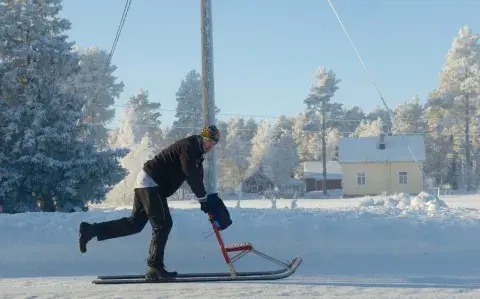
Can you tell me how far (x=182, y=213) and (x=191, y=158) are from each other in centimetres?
297

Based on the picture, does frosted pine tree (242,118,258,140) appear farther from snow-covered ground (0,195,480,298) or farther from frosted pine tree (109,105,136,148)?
snow-covered ground (0,195,480,298)

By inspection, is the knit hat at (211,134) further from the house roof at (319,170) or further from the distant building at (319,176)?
the house roof at (319,170)

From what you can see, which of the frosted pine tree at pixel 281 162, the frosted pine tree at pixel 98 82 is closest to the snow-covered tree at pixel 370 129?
the frosted pine tree at pixel 281 162

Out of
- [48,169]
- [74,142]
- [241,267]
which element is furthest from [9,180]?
[241,267]

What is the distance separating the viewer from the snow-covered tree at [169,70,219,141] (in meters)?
62.6

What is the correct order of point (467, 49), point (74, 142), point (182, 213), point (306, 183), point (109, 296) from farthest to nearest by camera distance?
point (306, 183) < point (467, 49) < point (74, 142) < point (182, 213) < point (109, 296)

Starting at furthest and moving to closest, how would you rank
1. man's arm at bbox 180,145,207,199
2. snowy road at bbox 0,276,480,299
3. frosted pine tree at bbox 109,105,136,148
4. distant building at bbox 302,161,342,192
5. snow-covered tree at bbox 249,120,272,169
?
snow-covered tree at bbox 249,120,272,169 < distant building at bbox 302,161,342,192 < frosted pine tree at bbox 109,105,136,148 < man's arm at bbox 180,145,207,199 < snowy road at bbox 0,276,480,299

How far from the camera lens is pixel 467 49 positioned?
6222cm

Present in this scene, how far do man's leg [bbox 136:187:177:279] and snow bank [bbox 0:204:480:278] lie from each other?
101cm

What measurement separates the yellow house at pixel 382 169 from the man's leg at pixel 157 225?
5287cm

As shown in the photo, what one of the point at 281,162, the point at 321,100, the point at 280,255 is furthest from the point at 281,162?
the point at 280,255

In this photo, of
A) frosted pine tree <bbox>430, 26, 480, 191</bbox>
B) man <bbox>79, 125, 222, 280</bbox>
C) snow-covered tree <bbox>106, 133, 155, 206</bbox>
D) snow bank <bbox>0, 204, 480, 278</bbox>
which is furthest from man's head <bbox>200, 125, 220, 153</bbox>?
frosted pine tree <bbox>430, 26, 480, 191</bbox>

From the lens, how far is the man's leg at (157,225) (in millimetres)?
5719

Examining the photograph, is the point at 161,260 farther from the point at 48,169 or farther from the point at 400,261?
the point at 48,169
